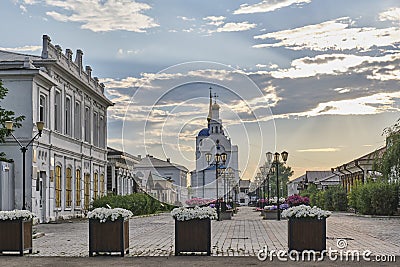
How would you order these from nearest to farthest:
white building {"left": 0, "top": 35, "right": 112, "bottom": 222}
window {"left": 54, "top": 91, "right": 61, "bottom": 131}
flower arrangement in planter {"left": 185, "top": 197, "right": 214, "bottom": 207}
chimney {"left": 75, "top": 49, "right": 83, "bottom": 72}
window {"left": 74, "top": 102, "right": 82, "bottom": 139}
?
flower arrangement in planter {"left": 185, "top": 197, "right": 214, "bottom": 207}
white building {"left": 0, "top": 35, "right": 112, "bottom": 222}
window {"left": 54, "top": 91, "right": 61, "bottom": 131}
window {"left": 74, "top": 102, "right": 82, "bottom": 139}
chimney {"left": 75, "top": 49, "right": 83, "bottom": 72}

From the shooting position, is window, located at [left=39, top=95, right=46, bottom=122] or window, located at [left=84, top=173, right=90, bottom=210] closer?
window, located at [left=39, top=95, right=46, bottom=122]

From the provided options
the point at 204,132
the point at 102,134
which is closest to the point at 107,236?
the point at 204,132

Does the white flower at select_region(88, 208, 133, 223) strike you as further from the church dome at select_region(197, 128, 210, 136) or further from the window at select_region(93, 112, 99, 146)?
the window at select_region(93, 112, 99, 146)

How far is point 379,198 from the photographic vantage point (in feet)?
132

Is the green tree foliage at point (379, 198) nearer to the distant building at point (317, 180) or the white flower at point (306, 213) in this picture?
the white flower at point (306, 213)

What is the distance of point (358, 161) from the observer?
5528 centimetres

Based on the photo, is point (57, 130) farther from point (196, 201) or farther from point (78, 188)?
point (196, 201)

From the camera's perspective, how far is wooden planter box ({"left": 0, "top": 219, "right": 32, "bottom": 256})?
636 inches

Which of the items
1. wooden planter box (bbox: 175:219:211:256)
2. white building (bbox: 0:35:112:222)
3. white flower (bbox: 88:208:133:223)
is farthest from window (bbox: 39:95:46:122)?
wooden planter box (bbox: 175:219:211:256)

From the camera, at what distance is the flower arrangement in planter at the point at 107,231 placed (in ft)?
51.5

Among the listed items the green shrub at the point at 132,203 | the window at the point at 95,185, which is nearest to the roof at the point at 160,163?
the green shrub at the point at 132,203

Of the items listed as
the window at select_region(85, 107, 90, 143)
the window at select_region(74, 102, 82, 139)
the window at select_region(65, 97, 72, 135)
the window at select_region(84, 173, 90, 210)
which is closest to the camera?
the window at select_region(65, 97, 72, 135)

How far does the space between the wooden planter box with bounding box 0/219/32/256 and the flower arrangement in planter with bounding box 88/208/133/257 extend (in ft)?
5.42

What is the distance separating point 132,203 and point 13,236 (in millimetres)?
26469
